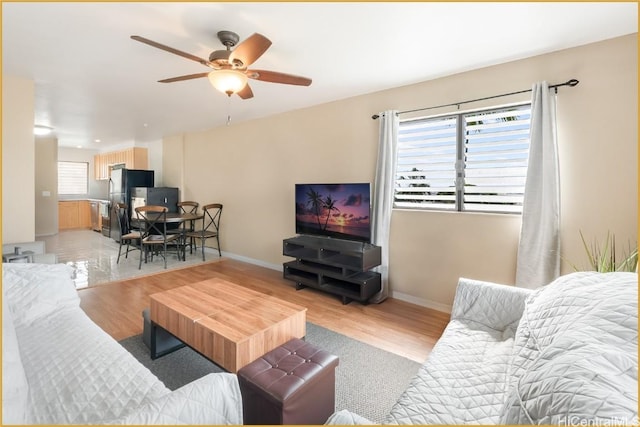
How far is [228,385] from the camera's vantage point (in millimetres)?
1135

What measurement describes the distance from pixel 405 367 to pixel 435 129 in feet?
7.79

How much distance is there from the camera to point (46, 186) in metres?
7.34

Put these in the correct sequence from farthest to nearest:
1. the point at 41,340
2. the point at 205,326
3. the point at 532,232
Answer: the point at 532,232, the point at 205,326, the point at 41,340

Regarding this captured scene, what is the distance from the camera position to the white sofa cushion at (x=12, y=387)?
0.98m

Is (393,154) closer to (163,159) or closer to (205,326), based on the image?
(205,326)

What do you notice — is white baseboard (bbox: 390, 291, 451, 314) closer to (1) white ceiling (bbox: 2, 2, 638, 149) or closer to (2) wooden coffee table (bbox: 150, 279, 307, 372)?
(2) wooden coffee table (bbox: 150, 279, 307, 372)

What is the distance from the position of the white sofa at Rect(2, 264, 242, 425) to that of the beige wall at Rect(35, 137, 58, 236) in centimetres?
714

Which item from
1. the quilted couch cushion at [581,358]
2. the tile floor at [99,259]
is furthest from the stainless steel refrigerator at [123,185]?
the quilted couch cushion at [581,358]

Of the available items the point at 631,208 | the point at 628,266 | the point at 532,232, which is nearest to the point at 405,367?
the point at 532,232

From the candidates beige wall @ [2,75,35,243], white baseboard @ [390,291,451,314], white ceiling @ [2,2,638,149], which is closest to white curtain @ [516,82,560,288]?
white ceiling @ [2,2,638,149]

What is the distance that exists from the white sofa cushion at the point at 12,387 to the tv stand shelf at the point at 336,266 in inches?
103

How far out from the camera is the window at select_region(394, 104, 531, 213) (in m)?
2.81

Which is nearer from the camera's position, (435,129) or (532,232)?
(532,232)

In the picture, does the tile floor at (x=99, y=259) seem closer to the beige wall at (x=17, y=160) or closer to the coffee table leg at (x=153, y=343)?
the beige wall at (x=17, y=160)
